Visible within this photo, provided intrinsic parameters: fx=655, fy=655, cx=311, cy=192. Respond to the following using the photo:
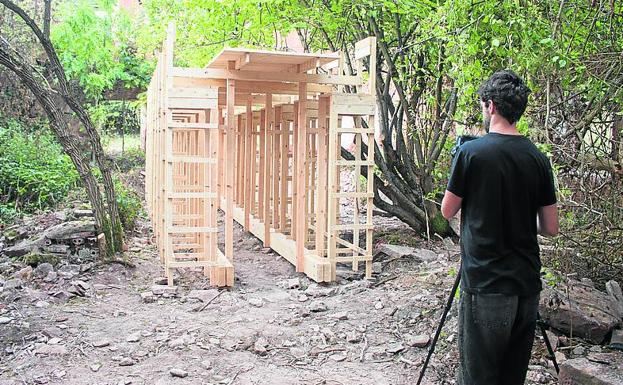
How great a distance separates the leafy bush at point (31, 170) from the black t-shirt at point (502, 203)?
36.2 ft

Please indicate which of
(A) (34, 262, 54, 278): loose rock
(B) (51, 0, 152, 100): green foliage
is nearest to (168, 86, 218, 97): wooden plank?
(A) (34, 262, 54, 278): loose rock

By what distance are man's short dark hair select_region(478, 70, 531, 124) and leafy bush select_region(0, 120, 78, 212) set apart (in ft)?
36.5

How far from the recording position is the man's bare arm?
362 centimetres

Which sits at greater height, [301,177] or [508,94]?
[508,94]

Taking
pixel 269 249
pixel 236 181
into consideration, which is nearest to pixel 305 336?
pixel 269 249

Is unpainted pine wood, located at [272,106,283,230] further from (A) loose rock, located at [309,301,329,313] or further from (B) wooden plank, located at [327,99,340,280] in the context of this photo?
(A) loose rock, located at [309,301,329,313]

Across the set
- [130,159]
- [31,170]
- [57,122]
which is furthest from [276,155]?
[130,159]

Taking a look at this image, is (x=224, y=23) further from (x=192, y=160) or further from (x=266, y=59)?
(x=192, y=160)

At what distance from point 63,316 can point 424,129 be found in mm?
6035

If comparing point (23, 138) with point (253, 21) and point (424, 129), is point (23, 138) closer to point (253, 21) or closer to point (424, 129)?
point (253, 21)

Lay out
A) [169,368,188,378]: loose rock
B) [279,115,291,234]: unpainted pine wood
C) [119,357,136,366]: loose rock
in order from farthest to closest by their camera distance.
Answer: [279,115,291,234]: unpainted pine wood, [119,357,136,366]: loose rock, [169,368,188,378]: loose rock

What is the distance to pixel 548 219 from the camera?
3633mm

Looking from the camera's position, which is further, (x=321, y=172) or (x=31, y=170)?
(x=31, y=170)

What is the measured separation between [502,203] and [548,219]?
335mm
